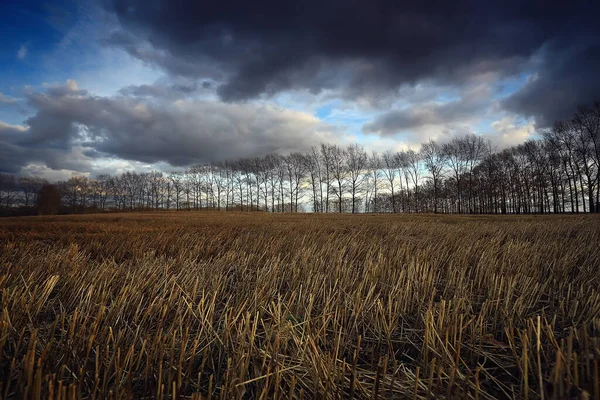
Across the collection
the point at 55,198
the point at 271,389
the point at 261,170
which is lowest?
the point at 271,389

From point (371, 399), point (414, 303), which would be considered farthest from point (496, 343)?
point (371, 399)

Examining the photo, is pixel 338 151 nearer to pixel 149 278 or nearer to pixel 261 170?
pixel 261 170

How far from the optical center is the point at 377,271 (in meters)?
3.35

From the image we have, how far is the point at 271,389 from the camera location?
→ 141 cm

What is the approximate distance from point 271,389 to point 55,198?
2794 inches

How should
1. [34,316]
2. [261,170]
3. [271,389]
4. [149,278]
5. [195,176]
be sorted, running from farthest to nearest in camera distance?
[195,176] → [261,170] → [149,278] → [34,316] → [271,389]

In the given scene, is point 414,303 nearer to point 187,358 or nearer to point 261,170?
point 187,358

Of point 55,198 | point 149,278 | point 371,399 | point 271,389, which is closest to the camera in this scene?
point 371,399

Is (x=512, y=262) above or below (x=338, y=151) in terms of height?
below

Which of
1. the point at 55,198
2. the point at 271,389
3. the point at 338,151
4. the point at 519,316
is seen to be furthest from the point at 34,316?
the point at 55,198

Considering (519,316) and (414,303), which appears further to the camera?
(414,303)

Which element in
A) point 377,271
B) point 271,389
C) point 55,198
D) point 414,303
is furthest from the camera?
point 55,198

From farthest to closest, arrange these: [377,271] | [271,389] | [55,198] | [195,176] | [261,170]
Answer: [195,176], [261,170], [55,198], [377,271], [271,389]

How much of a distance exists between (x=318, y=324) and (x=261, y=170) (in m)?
61.5
